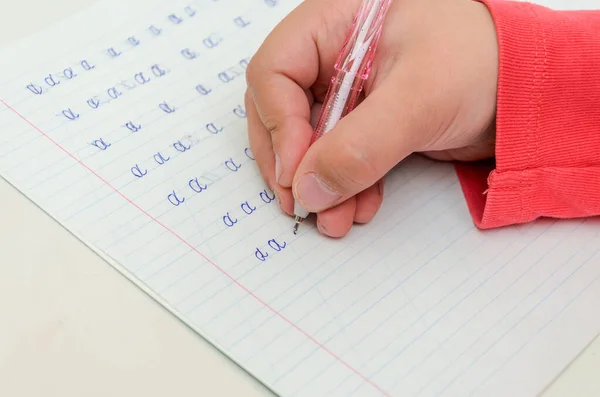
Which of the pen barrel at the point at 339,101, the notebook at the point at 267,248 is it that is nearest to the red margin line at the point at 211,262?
the notebook at the point at 267,248

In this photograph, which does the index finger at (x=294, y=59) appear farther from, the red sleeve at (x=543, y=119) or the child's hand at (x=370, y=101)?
the red sleeve at (x=543, y=119)

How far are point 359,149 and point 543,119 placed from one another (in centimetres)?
17

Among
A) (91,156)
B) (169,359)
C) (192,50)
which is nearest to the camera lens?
(169,359)

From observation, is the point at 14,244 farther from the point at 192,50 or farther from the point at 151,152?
the point at 192,50

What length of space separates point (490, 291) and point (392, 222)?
0.09m

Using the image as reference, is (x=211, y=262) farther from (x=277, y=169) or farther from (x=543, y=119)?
(x=543, y=119)

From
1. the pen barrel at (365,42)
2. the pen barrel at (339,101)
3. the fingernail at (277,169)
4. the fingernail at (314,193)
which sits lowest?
the fingernail at (314,193)

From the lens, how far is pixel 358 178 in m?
0.43

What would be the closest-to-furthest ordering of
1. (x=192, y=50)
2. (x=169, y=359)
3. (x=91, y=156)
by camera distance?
(x=169, y=359)
(x=91, y=156)
(x=192, y=50)

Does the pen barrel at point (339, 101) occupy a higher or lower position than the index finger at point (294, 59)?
lower

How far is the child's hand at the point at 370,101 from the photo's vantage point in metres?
0.43

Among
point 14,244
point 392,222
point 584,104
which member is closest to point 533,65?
point 584,104

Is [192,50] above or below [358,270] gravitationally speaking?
above

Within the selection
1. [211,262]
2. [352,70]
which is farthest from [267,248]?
[352,70]
